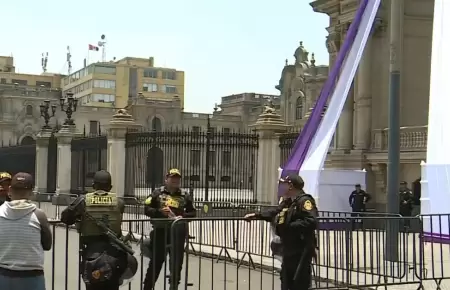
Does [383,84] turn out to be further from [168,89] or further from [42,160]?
[168,89]

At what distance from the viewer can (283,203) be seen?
7590 millimetres

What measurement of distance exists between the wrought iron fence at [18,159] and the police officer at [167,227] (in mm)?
29431

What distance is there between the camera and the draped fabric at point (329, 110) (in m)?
14.6

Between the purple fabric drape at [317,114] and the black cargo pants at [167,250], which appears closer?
the black cargo pants at [167,250]

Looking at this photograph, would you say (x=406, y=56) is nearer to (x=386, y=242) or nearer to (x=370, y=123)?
(x=370, y=123)

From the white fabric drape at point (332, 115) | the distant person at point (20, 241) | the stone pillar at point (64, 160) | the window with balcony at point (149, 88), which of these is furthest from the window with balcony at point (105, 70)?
the distant person at point (20, 241)

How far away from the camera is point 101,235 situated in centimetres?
675

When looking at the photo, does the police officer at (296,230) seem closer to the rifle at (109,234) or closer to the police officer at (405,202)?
the rifle at (109,234)

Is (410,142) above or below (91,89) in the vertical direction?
below

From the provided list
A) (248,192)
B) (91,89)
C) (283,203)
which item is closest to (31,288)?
(283,203)

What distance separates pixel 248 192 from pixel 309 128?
16343 mm

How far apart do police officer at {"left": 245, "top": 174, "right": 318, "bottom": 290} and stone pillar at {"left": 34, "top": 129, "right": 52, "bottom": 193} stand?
2625 centimetres

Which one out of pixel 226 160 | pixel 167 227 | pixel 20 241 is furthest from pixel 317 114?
pixel 226 160

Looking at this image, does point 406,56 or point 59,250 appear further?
point 406,56
